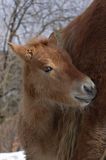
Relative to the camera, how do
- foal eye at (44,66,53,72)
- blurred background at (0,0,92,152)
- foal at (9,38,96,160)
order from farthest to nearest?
1. blurred background at (0,0,92,152)
2. foal eye at (44,66,53,72)
3. foal at (9,38,96,160)

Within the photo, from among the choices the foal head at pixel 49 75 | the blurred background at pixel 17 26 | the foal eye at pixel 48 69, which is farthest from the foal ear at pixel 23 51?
the blurred background at pixel 17 26

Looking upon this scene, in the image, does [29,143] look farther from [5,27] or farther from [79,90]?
[5,27]

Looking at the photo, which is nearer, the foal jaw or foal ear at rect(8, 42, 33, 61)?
the foal jaw

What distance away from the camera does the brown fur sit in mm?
3297

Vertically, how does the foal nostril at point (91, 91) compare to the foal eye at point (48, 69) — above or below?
below

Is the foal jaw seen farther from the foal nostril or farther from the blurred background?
the blurred background

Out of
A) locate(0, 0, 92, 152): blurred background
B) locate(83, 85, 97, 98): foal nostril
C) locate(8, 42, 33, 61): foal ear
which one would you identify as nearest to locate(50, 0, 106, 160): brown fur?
locate(83, 85, 97, 98): foal nostril

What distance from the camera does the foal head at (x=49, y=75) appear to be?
359 centimetres

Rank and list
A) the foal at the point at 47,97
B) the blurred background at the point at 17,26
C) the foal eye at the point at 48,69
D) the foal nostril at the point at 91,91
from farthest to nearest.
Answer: the blurred background at the point at 17,26 < the foal eye at the point at 48,69 < the foal at the point at 47,97 < the foal nostril at the point at 91,91

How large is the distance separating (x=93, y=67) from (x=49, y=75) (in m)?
0.47

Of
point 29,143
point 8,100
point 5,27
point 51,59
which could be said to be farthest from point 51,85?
point 5,27

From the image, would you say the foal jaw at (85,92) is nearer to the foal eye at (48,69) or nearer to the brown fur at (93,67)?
the brown fur at (93,67)

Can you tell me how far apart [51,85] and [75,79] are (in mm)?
284

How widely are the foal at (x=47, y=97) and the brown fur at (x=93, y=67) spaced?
12cm
